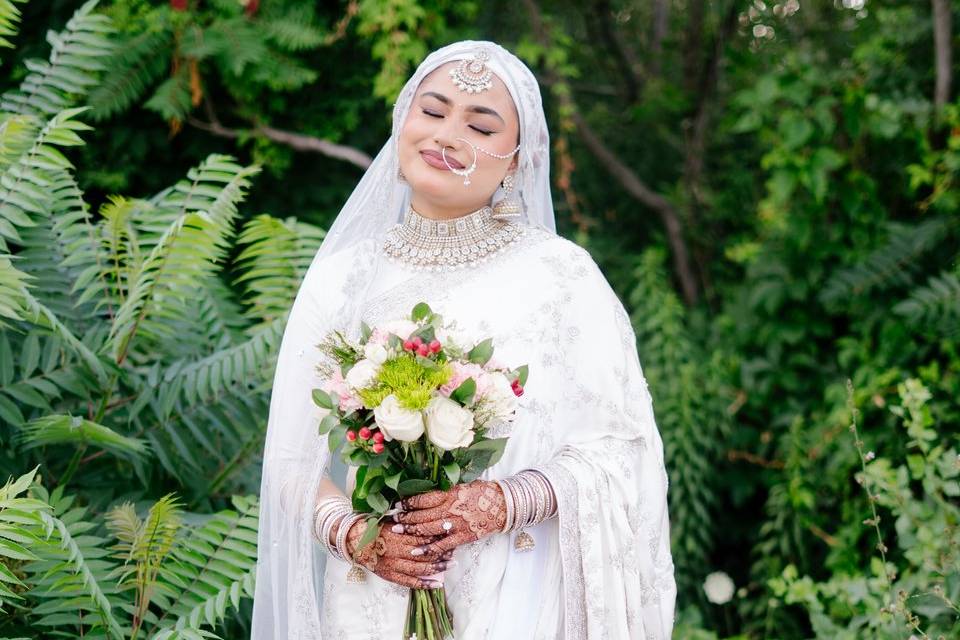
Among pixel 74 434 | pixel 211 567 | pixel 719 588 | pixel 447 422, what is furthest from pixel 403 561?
pixel 719 588

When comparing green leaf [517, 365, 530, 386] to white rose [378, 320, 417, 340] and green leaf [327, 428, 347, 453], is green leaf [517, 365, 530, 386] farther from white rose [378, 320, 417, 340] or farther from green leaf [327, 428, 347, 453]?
green leaf [327, 428, 347, 453]

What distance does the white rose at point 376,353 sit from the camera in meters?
1.93

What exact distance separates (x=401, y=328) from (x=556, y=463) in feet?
1.68

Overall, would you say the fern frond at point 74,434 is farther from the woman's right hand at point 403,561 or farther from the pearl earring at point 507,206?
the pearl earring at point 507,206

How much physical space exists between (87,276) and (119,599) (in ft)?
3.34

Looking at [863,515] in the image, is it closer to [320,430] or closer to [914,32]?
[914,32]

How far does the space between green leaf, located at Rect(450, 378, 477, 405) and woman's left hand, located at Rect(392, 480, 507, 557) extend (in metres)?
0.25

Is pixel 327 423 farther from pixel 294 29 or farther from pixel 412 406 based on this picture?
pixel 294 29

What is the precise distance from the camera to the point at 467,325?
2.28 meters

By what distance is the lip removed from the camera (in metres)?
2.32

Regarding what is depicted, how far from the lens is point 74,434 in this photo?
2.95 meters

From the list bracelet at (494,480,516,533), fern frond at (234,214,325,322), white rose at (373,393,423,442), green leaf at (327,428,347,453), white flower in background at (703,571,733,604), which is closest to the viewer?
white rose at (373,393,423,442)

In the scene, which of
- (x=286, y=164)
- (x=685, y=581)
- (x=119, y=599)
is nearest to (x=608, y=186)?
(x=286, y=164)

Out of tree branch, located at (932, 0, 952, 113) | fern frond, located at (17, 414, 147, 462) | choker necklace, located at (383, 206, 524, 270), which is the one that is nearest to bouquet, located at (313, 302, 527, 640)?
choker necklace, located at (383, 206, 524, 270)
